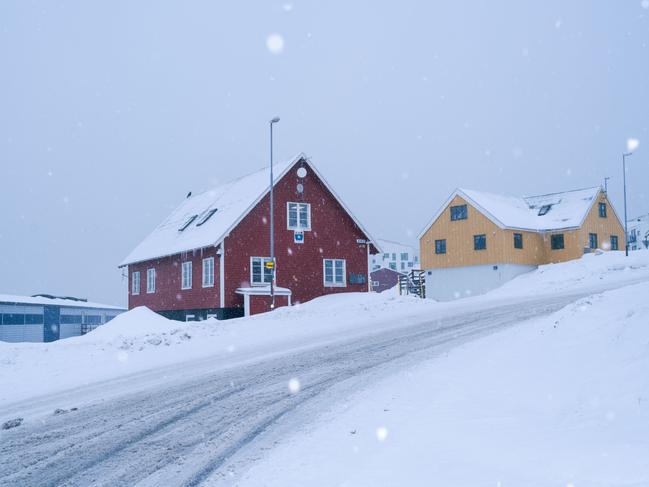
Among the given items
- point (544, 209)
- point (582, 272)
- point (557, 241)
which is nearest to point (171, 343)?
point (582, 272)

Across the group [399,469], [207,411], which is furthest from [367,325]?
[399,469]

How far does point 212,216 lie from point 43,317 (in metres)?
34.8

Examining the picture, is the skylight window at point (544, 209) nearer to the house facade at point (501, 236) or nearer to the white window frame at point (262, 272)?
the house facade at point (501, 236)

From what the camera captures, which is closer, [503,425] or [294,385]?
[503,425]

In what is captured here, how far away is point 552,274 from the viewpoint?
41.3m

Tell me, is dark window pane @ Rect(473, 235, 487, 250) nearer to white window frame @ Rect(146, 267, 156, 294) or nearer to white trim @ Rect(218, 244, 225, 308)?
white trim @ Rect(218, 244, 225, 308)

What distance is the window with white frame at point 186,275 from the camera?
34000mm

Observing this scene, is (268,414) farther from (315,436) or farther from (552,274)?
(552,274)

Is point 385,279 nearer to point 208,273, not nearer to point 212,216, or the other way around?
point 212,216

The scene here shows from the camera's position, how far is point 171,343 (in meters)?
17.7

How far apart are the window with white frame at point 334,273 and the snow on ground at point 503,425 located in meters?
23.4

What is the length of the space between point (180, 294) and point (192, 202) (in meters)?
9.44

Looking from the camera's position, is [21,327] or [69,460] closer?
[69,460]

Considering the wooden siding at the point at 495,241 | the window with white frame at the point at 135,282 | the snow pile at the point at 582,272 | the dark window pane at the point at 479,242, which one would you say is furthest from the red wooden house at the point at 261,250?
the dark window pane at the point at 479,242
